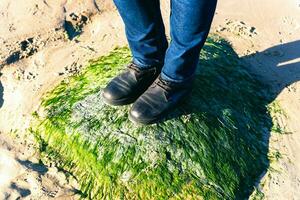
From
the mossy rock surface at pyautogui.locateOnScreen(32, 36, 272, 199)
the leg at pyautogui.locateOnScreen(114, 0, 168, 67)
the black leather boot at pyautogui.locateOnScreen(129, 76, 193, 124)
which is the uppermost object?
the leg at pyautogui.locateOnScreen(114, 0, 168, 67)

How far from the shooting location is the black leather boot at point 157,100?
9.69ft

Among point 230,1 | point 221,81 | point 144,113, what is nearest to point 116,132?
point 144,113

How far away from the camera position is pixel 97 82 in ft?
11.6

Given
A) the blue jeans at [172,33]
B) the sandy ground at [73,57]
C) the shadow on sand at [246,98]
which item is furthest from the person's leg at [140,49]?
the sandy ground at [73,57]

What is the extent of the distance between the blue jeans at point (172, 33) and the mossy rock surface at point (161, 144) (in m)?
0.40

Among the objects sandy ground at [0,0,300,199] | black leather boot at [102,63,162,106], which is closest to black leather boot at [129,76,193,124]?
black leather boot at [102,63,162,106]

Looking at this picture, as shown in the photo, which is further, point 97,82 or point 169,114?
point 97,82

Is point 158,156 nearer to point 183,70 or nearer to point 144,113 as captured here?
point 144,113

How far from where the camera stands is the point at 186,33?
2.55 metres

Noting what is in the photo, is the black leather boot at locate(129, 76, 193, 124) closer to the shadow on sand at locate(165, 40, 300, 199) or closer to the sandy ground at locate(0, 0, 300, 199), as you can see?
the shadow on sand at locate(165, 40, 300, 199)

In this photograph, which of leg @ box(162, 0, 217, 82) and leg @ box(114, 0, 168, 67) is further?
leg @ box(114, 0, 168, 67)

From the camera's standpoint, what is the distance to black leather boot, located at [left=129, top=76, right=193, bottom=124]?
2.95 m

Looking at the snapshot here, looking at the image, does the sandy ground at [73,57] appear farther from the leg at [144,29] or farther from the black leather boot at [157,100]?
the leg at [144,29]

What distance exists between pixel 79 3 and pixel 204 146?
1923 millimetres
